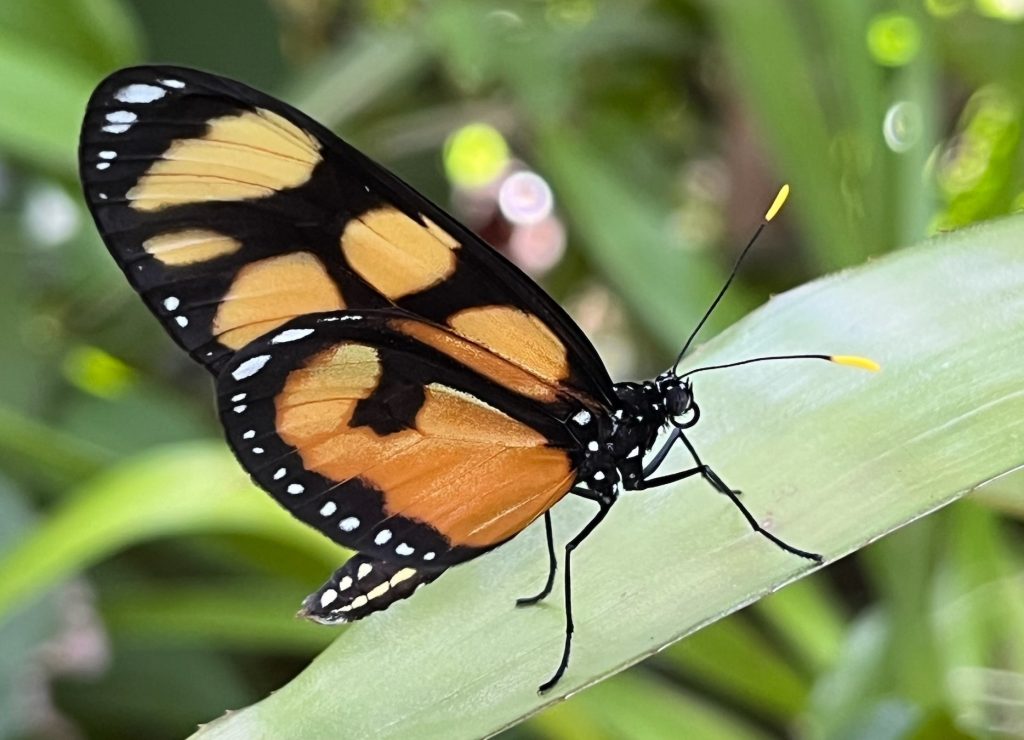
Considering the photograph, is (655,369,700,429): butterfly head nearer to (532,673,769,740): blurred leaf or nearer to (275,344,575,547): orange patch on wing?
(275,344,575,547): orange patch on wing

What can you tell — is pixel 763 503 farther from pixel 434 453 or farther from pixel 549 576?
pixel 434 453

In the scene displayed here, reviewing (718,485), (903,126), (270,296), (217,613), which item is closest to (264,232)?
(270,296)

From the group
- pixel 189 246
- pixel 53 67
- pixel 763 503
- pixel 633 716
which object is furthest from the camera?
pixel 53 67

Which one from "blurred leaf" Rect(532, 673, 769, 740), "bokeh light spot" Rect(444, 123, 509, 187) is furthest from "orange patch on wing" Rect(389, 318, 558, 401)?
"bokeh light spot" Rect(444, 123, 509, 187)

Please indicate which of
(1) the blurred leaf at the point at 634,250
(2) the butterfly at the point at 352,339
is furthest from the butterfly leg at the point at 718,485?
(1) the blurred leaf at the point at 634,250

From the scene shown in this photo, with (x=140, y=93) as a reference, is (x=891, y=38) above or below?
below

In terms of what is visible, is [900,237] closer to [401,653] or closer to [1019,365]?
[1019,365]
